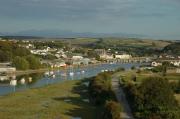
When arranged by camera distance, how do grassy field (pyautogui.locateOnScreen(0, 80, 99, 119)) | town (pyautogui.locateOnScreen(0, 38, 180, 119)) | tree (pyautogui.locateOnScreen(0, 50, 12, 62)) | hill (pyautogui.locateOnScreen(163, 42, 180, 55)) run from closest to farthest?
grassy field (pyautogui.locateOnScreen(0, 80, 99, 119)) < town (pyautogui.locateOnScreen(0, 38, 180, 119)) < tree (pyautogui.locateOnScreen(0, 50, 12, 62)) < hill (pyautogui.locateOnScreen(163, 42, 180, 55))

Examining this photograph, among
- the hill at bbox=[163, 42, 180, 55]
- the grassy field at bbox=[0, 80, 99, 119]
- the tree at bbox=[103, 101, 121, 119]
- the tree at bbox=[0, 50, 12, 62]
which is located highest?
the tree at bbox=[103, 101, 121, 119]

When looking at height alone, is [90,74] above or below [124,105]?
A: below

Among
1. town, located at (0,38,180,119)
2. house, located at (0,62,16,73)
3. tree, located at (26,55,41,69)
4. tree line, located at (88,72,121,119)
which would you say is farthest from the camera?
tree, located at (26,55,41,69)

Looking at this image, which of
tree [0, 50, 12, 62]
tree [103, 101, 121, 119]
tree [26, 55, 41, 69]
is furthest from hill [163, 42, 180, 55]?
tree [103, 101, 121, 119]

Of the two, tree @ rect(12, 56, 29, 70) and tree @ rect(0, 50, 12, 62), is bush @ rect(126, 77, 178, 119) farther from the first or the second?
tree @ rect(0, 50, 12, 62)

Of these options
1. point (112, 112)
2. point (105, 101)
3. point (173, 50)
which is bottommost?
point (173, 50)

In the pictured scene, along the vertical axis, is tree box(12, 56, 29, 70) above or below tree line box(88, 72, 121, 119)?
below

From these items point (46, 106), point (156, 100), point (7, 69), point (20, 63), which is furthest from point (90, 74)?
point (156, 100)

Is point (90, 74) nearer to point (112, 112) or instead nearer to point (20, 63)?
point (20, 63)

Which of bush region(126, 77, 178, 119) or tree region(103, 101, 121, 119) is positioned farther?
bush region(126, 77, 178, 119)

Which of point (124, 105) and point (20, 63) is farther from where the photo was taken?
point (20, 63)
